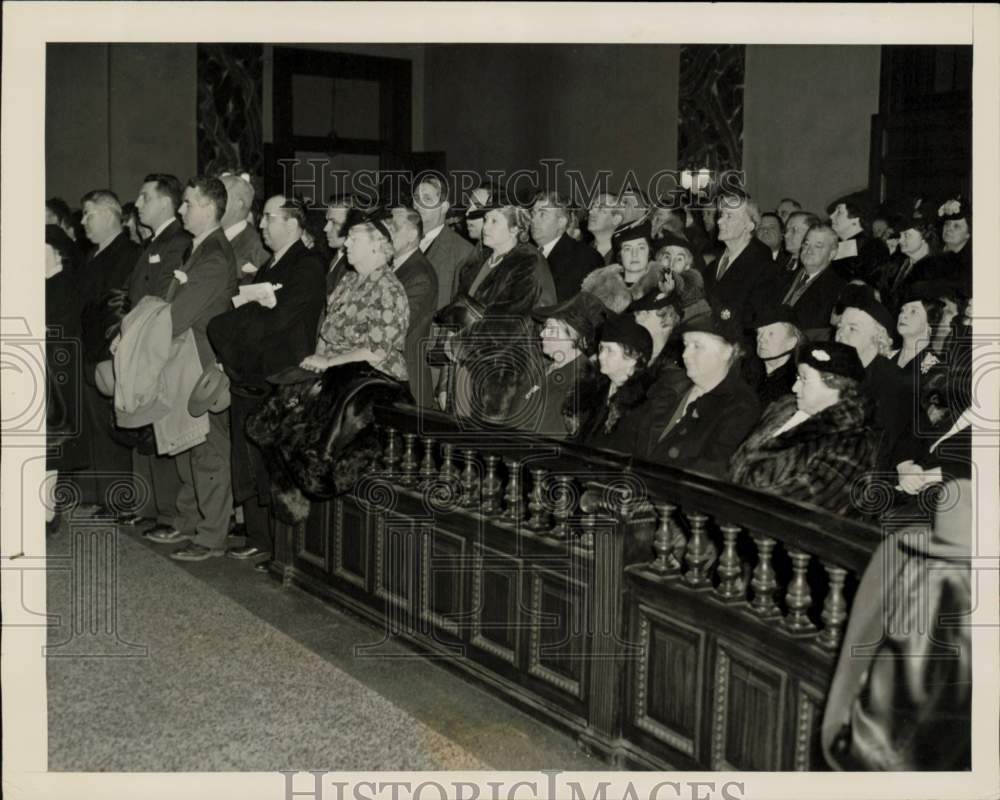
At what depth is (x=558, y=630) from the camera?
4.13 meters

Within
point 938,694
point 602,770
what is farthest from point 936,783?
point 602,770

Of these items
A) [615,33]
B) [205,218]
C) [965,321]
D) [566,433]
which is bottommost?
[566,433]

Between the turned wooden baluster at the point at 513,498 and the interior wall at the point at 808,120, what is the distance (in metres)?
6.37

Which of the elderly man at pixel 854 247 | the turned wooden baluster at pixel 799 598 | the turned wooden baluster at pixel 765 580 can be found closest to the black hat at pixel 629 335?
the turned wooden baluster at pixel 765 580

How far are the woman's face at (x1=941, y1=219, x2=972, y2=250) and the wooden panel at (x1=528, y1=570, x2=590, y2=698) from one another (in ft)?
11.5

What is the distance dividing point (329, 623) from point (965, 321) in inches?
112

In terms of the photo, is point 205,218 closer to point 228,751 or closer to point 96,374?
point 96,374

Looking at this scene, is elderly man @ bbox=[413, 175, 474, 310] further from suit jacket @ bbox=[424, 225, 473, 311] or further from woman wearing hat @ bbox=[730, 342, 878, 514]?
woman wearing hat @ bbox=[730, 342, 878, 514]

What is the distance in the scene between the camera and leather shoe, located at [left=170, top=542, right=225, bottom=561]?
6141 mm

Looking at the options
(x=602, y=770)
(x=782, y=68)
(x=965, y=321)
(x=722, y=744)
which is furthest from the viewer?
(x=782, y=68)

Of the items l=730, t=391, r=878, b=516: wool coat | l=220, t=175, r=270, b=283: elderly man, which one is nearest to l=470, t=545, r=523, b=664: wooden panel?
l=730, t=391, r=878, b=516: wool coat

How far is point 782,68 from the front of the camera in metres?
10.1

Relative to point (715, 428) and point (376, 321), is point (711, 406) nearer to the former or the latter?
point (715, 428)

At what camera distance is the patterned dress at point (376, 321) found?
542cm
